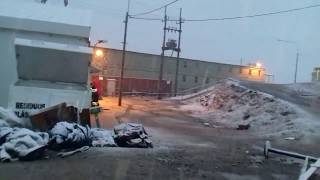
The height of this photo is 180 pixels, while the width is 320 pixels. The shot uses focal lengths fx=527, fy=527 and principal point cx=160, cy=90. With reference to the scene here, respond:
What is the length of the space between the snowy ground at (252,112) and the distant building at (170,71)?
26867mm

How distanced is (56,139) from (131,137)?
266 centimetres

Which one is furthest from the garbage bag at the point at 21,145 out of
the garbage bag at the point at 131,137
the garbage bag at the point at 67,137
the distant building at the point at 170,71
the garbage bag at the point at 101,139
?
the distant building at the point at 170,71

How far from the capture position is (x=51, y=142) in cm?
1157

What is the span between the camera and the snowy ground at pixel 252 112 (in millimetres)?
23078

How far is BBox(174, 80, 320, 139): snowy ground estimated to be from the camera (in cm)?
2308

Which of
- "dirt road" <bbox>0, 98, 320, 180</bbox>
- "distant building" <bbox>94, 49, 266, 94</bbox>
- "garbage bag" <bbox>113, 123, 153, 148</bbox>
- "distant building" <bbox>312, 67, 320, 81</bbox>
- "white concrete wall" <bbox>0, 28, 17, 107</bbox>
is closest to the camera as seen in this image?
"dirt road" <bbox>0, 98, 320, 180</bbox>

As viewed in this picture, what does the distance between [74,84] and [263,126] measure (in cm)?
1112

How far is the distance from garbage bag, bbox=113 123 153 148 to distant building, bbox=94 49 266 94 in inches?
2095

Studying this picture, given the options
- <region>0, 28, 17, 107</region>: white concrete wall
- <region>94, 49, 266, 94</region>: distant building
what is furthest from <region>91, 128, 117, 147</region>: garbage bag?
<region>94, 49, 266, 94</region>: distant building

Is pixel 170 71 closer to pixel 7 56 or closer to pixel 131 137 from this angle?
pixel 7 56

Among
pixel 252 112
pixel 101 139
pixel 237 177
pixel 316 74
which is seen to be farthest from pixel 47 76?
pixel 316 74

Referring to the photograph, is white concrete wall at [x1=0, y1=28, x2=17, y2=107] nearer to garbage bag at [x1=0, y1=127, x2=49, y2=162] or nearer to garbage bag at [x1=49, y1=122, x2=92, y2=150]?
garbage bag at [x1=49, y1=122, x2=92, y2=150]

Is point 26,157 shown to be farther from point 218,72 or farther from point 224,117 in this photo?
point 218,72

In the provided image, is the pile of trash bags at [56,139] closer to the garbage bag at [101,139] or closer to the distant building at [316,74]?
the garbage bag at [101,139]
